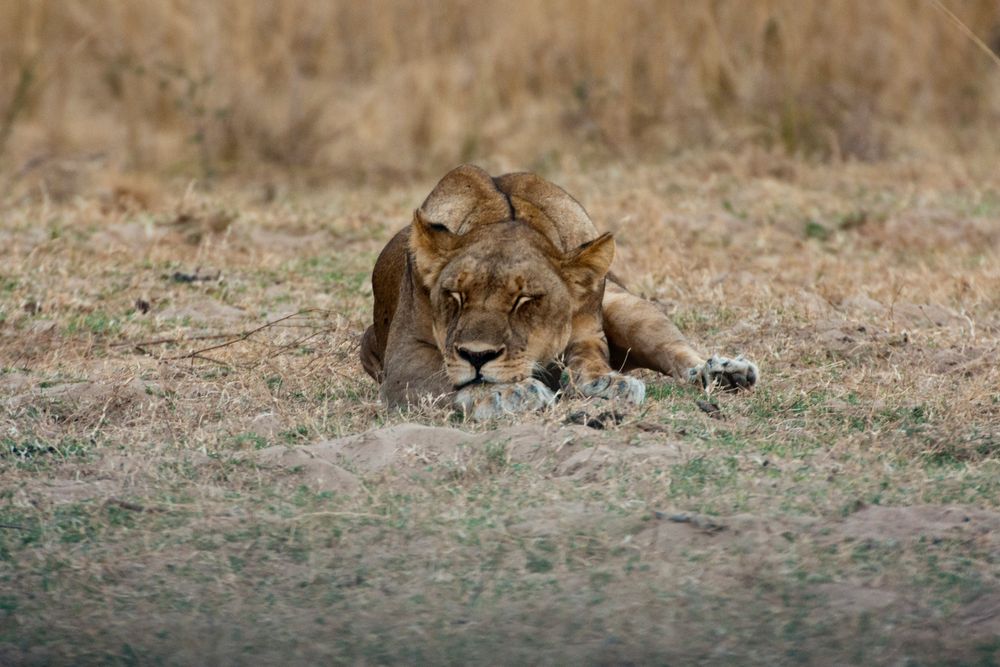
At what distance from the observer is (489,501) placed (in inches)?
169

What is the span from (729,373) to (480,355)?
3.01ft

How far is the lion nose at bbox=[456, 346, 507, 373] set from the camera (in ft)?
17.3

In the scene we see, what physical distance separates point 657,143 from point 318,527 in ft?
31.5

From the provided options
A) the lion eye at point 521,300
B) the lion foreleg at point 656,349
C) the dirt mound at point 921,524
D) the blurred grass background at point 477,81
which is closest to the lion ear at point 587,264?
the lion eye at point 521,300

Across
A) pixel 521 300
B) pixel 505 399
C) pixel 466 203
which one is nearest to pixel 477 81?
pixel 466 203

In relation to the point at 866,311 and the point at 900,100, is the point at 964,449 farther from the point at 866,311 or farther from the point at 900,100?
the point at 900,100

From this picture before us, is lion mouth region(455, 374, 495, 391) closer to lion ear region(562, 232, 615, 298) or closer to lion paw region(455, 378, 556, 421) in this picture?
lion paw region(455, 378, 556, 421)

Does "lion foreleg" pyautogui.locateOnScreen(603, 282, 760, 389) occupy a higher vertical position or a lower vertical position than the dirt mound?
lower

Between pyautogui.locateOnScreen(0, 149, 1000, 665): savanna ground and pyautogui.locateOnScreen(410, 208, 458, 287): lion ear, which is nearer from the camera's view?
pyautogui.locateOnScreen(0, 149, 1000, 665): savanna ground

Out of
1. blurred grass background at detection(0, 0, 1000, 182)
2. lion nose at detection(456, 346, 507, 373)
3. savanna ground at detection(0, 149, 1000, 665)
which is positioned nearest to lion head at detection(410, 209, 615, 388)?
lion nose at detection(456, 346, 507, 373)

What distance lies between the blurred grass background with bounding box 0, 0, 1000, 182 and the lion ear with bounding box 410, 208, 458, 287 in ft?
23.8

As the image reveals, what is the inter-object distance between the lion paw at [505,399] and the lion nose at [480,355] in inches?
3.1

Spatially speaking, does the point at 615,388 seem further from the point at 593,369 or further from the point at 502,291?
the point at 502,291

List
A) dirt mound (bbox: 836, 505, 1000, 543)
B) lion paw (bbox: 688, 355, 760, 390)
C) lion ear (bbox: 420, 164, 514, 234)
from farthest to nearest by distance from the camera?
lion ear (bbox: 420, 164, 514, 234) < lion paw (bbox: 688, 355, 760, 390) < dirt mound (bbox: 836, 505, 1000, 543)
